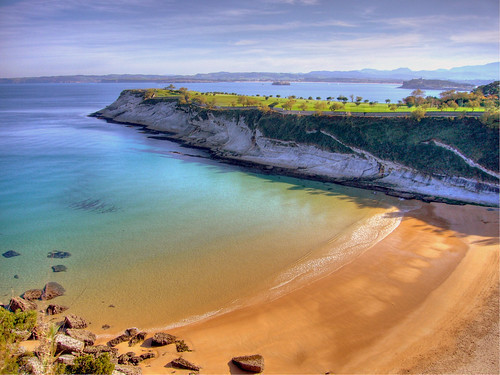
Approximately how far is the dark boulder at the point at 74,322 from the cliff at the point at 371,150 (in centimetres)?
3109

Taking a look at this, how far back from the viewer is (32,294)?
17078mm

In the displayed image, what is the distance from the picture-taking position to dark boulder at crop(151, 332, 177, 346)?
14.1 m

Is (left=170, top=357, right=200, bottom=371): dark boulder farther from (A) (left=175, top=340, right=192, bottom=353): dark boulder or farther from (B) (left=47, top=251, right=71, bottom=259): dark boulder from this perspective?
(B) (left=47, top=251, right=71, bottom=259): dark boulder

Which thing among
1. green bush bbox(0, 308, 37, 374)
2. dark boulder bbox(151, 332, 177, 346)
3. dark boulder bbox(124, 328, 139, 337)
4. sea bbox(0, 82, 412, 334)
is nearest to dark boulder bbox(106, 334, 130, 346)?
dark boulder bbox(124, 328, 139, 337)

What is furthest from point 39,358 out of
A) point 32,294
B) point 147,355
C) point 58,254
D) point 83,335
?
point 58,254

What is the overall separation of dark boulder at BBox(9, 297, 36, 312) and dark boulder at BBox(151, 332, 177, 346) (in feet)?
22.9

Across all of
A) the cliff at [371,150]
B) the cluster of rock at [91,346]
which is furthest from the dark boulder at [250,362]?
the cliff at [371,150]

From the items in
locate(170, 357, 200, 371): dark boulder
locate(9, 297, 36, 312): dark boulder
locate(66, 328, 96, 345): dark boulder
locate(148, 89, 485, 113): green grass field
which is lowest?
locate(170, 357, 200, 371): dark boulder

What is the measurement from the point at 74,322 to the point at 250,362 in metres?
8.83

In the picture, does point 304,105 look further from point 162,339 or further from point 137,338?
point 137,338

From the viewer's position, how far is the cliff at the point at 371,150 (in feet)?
110

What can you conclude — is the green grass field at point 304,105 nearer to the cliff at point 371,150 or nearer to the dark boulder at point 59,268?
the cliff at point 371,150

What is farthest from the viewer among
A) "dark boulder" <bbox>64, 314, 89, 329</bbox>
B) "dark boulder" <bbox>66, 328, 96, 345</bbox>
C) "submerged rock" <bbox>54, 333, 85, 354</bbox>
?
"dark boulder" <bbox>64, 314, 89, 329</bbox>

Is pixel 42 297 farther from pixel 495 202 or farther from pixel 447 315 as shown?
pixel 495 202
